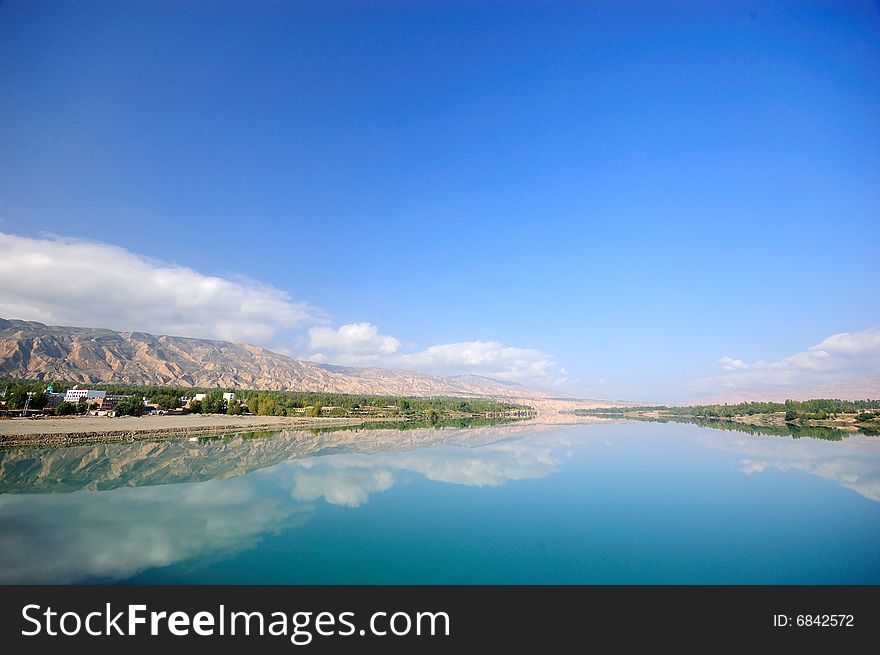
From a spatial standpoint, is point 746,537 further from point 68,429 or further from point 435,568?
point 68,429

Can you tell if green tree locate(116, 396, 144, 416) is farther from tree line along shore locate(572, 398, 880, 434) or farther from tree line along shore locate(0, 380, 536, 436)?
tree line along shore locate(572, 398, 880, 434)

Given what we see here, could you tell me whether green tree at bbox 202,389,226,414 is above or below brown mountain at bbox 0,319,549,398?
below

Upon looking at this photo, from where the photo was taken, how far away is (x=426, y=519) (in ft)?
43.5

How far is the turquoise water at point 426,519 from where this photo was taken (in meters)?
9.10

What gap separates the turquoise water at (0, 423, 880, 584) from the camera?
910 centimetres

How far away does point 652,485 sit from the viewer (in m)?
19.1

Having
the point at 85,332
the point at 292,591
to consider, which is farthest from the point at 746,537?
the point at 85,332

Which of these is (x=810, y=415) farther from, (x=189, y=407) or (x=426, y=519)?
(x=189, y=407)

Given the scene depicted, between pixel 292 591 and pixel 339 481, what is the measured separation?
11396mm

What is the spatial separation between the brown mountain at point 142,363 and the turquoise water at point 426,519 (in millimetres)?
108070

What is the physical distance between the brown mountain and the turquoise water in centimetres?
10807

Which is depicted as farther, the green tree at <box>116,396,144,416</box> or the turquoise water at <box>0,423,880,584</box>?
the green tree at <box>116,396,144,416</box>

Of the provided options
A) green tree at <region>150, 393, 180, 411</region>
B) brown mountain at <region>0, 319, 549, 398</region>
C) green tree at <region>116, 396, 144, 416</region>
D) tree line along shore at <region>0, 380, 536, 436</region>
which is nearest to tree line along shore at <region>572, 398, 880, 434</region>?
tree line along shore at <region>0, 380, 536, 436</region>

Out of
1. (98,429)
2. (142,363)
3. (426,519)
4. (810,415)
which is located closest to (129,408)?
(98,429)
